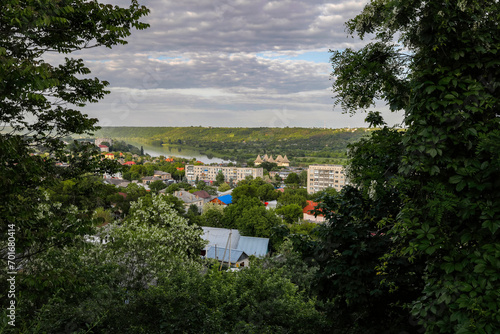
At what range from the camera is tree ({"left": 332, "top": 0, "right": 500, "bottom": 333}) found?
8.84 ft

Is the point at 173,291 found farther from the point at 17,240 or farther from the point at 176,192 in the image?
the point at 176,192

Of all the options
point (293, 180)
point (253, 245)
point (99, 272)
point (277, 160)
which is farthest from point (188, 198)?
point (277, 160)

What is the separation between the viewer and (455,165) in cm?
293

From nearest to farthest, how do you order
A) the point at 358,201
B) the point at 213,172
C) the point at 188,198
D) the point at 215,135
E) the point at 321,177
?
the point at 358,201
the point at 188,198
the point at 321,177
the point at 213,172
the point at 215,135

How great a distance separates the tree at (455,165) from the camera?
2693 millimetres

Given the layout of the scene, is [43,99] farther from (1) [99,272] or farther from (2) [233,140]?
(2) [233,140]

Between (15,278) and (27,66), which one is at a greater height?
(27,66)

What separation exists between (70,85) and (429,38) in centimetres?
490

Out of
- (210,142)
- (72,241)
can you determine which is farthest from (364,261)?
(210,142)

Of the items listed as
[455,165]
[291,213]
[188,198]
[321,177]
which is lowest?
[188,198]

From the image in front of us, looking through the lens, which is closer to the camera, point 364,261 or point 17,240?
point 17,240

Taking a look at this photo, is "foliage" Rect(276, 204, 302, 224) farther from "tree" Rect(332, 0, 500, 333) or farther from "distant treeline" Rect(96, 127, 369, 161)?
"distant treeline" Rect(96, 127, 369, 161)

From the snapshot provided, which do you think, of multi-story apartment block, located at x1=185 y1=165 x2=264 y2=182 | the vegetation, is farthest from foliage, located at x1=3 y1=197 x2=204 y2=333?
multi-story apartment block, located at x1=185 y1=165 x2=264 y2=182

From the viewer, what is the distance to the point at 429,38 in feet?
11.0
